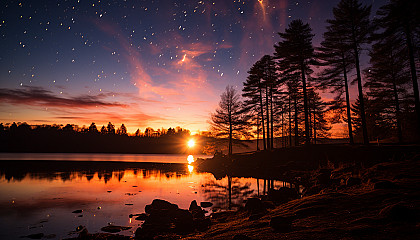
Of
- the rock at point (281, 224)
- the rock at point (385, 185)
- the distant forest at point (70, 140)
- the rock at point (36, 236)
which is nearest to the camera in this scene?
the rock at point (281, 224)

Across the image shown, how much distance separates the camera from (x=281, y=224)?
Result: 558 cm

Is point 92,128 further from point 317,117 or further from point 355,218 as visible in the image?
point 355,218

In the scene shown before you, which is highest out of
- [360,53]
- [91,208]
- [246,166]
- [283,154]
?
[360,53]

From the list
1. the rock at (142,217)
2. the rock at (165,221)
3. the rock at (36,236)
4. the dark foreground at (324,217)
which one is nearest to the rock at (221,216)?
the dark foreground at (324,217)

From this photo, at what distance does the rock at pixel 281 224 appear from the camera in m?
5.39

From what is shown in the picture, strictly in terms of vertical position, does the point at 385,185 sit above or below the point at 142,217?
above

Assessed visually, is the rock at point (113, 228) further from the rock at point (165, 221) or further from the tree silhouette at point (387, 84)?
the tree silhouette at point (387, 84)

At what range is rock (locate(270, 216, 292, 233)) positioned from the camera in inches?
212

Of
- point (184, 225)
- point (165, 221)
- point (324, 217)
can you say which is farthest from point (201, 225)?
point (324, 217)

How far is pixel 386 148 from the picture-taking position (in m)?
18.4

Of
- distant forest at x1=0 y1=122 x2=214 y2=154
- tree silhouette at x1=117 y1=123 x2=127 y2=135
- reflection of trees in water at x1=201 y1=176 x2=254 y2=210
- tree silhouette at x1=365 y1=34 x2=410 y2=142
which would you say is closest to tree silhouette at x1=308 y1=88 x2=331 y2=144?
tree silhouette at x1=365 y1=34 x2=410 y2=142

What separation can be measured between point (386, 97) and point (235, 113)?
22676 mm

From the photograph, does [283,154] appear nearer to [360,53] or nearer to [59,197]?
[360,53]

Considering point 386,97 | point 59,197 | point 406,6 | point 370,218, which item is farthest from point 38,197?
point 386,97
